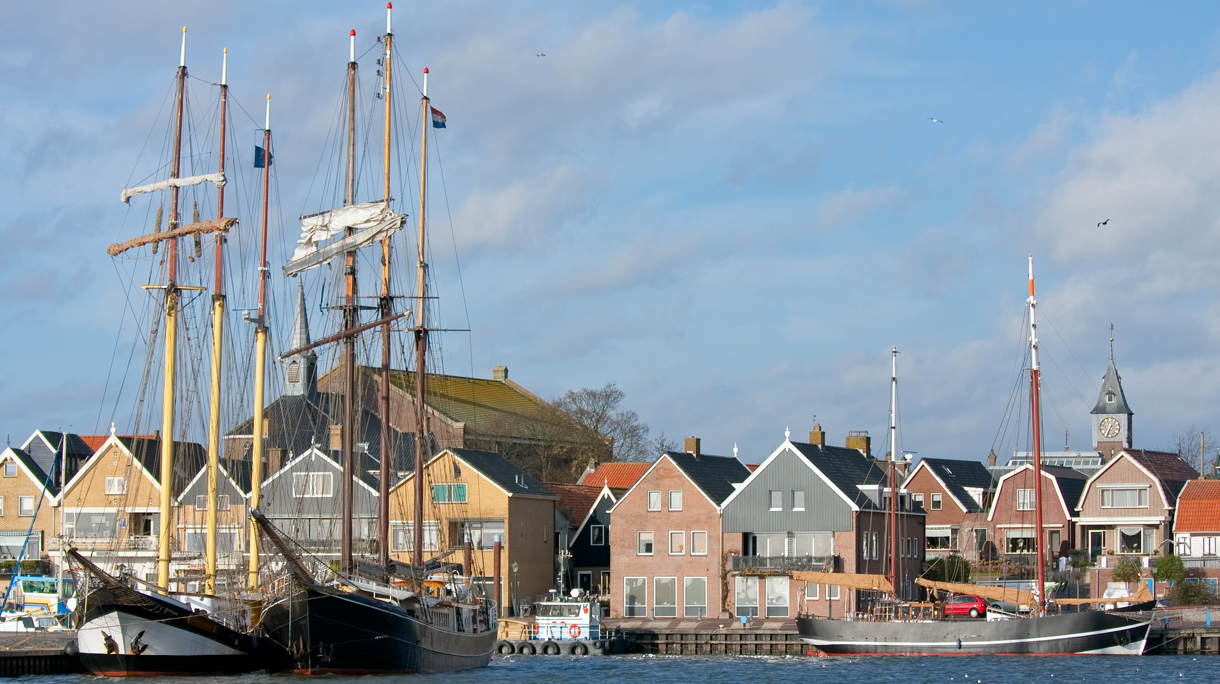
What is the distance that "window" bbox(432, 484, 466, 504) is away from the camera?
261 feet

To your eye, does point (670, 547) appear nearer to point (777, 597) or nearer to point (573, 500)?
point (777, 597)

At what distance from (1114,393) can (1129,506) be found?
5176 cm

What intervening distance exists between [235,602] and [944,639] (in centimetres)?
2906

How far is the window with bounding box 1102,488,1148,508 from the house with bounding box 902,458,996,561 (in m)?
8.10

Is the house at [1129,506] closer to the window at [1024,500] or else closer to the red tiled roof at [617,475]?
the window at [1024,500]

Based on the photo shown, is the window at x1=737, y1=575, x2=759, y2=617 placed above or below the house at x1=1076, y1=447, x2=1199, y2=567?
below

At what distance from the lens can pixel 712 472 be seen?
268 feet

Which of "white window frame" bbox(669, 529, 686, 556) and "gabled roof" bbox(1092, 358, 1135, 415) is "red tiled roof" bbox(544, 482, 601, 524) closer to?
"white window frame" bbox(669, 529, 686, 556)

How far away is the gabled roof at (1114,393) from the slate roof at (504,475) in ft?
238

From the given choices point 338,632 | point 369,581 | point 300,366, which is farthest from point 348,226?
point 300,366

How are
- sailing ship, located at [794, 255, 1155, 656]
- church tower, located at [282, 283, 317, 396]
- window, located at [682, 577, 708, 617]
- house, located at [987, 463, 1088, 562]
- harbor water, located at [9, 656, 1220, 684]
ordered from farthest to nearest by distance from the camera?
church tower, located at [282, 283, 317, 396]
house, located at [987, 463, 1088, 562]
window, located at [682, 577, 708, 617]
sailing ship, located at [794, 255, 1155, 656]
harbor water, located at [9, 656, 1220, 684]

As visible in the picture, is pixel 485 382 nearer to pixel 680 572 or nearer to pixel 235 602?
pixel 680 572

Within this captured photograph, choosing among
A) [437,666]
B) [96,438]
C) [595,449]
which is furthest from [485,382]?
[437,666]

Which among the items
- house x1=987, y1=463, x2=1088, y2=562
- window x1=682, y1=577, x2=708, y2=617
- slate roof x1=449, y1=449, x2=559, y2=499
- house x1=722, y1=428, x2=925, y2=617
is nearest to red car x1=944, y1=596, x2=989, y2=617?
house x1=722, y1=428, x2=925, y2=617
